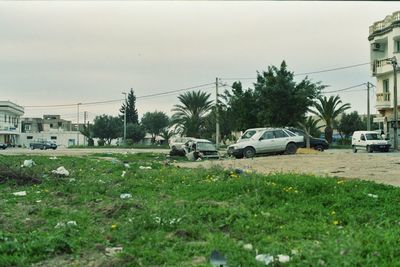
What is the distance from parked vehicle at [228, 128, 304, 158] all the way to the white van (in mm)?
13505

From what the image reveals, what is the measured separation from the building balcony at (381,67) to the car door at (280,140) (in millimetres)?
24038

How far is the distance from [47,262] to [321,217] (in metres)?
4.11

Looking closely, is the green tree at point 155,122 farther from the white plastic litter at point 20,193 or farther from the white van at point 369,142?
the white plastic litter at point 20,193

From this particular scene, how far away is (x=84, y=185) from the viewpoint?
12281 mm

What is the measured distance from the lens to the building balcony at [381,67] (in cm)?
4733

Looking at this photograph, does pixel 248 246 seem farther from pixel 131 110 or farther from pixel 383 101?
pixel 131 110

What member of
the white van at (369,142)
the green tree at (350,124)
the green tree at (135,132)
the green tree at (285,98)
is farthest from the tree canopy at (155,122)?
the green tree at (285,98)

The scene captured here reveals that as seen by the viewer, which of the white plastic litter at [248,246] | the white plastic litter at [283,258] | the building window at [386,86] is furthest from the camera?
the building window at [386,86]

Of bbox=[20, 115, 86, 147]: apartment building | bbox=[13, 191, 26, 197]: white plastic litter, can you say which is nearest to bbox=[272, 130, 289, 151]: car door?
bbox=[13, 191, 26, 197]: white plastic litter

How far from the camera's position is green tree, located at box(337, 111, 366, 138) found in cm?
7431

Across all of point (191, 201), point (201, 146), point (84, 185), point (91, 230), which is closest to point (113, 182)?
point (84, 185)

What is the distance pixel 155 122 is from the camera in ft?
321

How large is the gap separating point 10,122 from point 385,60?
2869 inches

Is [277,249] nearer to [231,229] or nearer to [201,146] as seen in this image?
[231,229]
